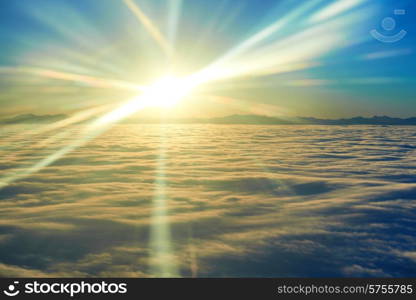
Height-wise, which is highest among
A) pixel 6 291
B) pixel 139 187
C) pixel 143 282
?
pixel 139 187

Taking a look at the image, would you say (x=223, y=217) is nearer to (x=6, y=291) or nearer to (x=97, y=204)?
(x=97, y=204)

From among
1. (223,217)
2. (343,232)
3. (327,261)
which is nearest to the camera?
(327,261)

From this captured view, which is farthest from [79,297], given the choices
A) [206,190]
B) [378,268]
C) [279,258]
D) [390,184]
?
[390,184]

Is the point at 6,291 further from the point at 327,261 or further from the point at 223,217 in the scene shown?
the point at 327,261

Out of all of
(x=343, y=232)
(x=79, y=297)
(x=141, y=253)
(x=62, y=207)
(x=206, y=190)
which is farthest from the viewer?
(x=206, y=190)

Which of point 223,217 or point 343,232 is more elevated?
point 223,217

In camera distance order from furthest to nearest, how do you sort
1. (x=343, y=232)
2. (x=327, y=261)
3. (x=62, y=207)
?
1. (x=62, y=207)
2. (x=343, y=232)
3. (x=327, y=261)

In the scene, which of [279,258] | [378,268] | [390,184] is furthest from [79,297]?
[390,184]

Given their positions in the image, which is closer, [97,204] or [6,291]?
[6,291]

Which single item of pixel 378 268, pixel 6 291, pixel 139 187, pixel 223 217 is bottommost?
pixel 378 268
